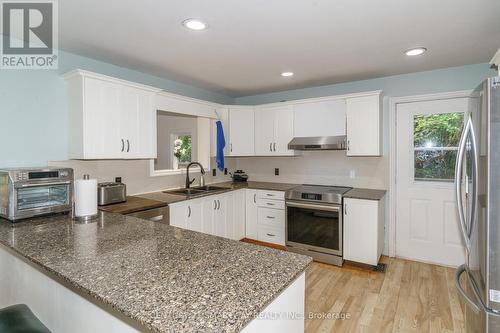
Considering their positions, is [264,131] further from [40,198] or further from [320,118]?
[40,198]

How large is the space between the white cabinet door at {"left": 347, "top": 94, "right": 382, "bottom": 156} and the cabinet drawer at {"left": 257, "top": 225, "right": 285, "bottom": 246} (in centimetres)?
145

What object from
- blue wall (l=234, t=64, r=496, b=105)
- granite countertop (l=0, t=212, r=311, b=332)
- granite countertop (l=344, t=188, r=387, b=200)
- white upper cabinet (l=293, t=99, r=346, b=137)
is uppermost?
blue wall (l=234, t=64, r=496, b=105)

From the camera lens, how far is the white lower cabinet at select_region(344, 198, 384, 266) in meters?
3.16

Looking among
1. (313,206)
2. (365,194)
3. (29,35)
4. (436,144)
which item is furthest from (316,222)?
(29,35)

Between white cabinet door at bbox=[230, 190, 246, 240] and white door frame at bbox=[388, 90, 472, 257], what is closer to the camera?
white door frame at bbox=[388, 90, 472, 257]

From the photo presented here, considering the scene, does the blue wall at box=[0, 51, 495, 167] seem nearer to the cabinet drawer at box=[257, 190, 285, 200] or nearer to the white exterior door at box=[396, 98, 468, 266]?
the white exterior door at box=[396, 98, 468, 266]

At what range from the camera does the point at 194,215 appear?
A: 3.27 metres

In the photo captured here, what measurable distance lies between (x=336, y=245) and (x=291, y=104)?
201 cm

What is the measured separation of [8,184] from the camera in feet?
6.31

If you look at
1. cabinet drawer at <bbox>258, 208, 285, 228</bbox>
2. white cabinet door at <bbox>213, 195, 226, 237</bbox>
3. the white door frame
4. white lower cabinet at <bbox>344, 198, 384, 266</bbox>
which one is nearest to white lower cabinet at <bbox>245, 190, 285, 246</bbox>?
cabinet drawer at <bbox>258, 208, 285, 228</bbox>

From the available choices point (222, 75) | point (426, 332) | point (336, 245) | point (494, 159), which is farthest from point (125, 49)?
point (426, 332)

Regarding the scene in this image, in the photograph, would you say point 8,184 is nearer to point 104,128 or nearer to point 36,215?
point 36,215

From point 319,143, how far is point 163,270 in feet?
9.56

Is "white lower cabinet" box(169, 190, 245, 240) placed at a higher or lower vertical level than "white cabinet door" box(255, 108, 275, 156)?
lower
